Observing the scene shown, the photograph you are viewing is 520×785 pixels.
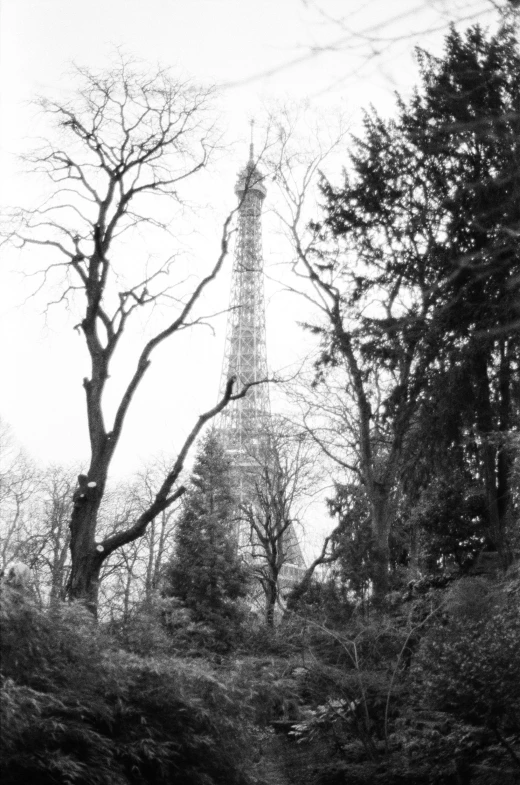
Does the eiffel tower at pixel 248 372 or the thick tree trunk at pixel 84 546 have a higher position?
the eiffel tower at pixel 248 372

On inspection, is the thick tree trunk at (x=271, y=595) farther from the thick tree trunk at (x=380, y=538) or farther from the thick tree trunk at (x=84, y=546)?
the thick tree trunk at (x=84, y=546)

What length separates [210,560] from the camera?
1898cm

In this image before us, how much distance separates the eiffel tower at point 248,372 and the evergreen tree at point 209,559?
2.60 meters

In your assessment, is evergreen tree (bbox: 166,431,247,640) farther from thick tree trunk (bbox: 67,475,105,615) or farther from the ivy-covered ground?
the ivy-covered ground

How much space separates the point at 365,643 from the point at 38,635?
19.7 ft

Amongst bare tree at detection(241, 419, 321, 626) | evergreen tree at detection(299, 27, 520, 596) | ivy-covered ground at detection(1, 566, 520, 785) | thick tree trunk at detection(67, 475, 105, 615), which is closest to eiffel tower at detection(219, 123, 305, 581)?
bare tree at detection(241, 419, 321, 626)

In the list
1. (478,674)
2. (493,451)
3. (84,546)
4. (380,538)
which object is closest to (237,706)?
(478,674)

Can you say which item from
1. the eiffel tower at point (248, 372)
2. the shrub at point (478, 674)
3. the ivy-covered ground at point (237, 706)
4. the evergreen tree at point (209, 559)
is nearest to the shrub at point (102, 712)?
the ivy-covered ground at point (237, 706)

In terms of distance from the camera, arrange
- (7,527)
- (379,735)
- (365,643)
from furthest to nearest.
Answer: (7,527), (365,643), (379,735)

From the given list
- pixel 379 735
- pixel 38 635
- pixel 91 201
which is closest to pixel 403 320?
pixel 91 201

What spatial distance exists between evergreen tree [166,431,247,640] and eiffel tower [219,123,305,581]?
2.60 meters

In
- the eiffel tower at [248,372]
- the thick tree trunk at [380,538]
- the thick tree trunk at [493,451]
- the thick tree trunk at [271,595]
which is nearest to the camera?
the thick tree trunk at [493,451]

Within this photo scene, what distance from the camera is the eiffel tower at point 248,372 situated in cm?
2480

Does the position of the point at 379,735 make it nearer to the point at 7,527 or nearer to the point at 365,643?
the point at 365,643
